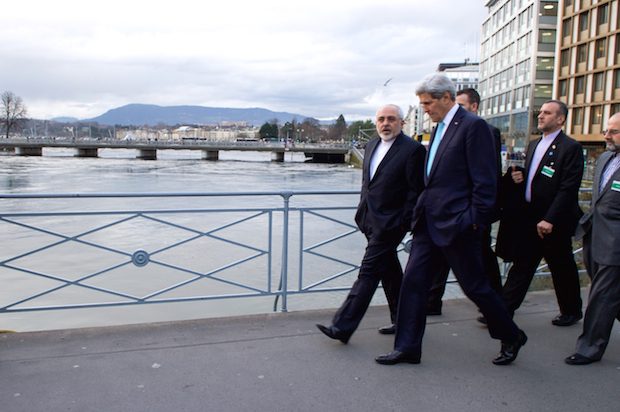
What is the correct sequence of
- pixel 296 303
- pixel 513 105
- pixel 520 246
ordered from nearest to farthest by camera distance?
pixel 520 246 < pixel 296 303 < pixel 513 105

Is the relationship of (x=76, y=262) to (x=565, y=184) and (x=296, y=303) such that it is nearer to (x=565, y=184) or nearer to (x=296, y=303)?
(x=296, y=303)

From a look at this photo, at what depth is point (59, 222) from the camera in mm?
19875

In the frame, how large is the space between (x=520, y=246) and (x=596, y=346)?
902mm

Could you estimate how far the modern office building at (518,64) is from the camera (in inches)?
2418

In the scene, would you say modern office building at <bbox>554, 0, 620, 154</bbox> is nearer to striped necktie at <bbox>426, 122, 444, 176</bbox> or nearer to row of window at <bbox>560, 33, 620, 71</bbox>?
row of window at <bbox>560, 33, 620, 71</bbox>

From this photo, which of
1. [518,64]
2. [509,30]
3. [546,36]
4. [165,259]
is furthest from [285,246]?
[509,30]

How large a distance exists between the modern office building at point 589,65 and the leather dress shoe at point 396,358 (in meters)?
46.5

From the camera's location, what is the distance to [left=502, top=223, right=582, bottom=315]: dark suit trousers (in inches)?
165

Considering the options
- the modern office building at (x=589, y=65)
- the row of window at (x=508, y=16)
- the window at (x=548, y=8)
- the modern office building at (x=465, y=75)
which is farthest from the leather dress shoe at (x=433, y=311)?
the modern office building at (x=465, y=75)

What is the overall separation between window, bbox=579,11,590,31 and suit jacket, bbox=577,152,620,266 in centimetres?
5440

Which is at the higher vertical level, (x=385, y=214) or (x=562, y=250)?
(x=385, y=214)

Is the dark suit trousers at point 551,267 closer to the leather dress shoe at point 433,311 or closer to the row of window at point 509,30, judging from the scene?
the leather dress shoe at point 433,311

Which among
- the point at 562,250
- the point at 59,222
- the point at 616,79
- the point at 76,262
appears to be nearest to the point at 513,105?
the point at 616,79

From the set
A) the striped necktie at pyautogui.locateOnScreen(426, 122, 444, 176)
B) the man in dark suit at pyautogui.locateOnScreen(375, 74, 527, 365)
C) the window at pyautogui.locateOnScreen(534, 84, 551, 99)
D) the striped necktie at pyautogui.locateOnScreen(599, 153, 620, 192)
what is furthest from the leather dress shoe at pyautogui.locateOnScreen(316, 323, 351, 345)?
the window at pyautogui.locateOnScreen(534, 84, 551, 99)
